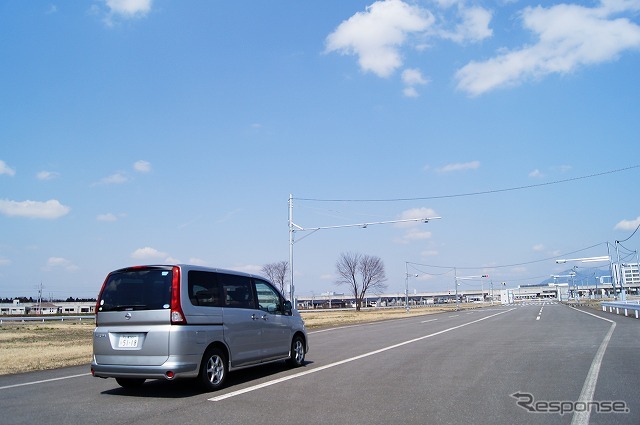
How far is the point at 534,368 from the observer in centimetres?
1045

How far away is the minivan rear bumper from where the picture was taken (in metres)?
7.71

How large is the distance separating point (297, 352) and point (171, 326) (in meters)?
4.00

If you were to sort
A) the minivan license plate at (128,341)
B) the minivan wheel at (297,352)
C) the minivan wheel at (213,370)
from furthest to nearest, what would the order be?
the minivan wheel at (297,352) < the minivan wheel at (213,370) < the minivan license plate at (128,341)

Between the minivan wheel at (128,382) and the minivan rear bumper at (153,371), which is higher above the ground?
the minivan rear bumper at (153,371)

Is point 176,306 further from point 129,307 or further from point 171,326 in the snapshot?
point 129,307

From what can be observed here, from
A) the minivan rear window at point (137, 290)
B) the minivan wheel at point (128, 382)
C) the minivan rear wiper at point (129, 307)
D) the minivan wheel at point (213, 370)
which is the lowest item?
the minivan wheel at point (128, 382)

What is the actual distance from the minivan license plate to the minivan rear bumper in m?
0.31

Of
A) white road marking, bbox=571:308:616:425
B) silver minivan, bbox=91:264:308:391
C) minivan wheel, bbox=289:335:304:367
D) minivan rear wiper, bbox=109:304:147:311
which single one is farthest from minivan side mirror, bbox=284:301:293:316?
white road marking, bbox=571:308:616:425

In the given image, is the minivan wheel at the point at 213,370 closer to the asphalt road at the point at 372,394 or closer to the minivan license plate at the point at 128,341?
the asphalt road at the point at 372,394

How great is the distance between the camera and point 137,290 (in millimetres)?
8242

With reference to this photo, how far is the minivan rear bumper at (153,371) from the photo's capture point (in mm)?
7715

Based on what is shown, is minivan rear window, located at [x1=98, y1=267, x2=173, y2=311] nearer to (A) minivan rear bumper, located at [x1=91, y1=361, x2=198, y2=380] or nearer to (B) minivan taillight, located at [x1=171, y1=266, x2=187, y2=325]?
(B) minivan taillight, located at [x1=171, y1=266, x2=187, y2=325]

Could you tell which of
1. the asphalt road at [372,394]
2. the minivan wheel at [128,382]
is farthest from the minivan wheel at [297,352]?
the minivan wheel at [128,382]

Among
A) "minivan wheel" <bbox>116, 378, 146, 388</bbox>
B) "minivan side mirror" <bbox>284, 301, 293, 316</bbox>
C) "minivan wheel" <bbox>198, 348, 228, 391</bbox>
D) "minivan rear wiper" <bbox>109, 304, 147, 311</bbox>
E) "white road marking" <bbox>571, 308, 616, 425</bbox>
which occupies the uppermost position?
"minivan rear wiper" <bbox>109, 304, 147, 311</bbox>
